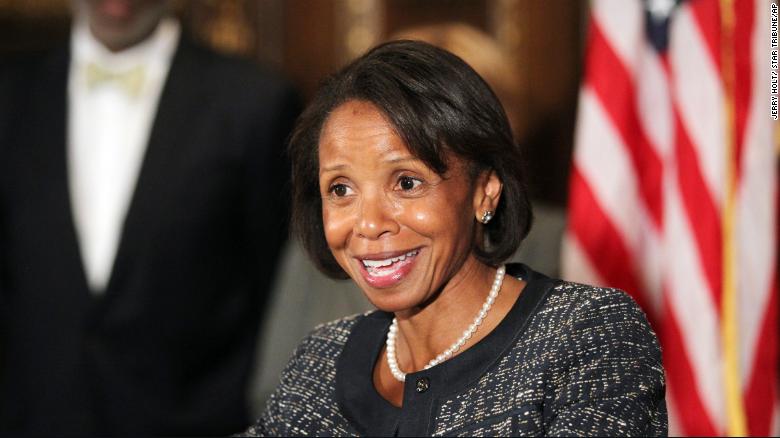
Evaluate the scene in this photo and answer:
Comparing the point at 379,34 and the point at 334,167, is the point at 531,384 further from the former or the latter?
the point at 379,34

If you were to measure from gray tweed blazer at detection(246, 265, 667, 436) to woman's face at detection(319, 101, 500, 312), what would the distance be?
137mm

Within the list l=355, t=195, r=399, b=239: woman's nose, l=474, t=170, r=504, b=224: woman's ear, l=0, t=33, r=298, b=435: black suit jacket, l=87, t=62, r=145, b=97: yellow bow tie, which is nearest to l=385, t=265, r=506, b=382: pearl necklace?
l=474, t=170, r=504, b=224: woman's ear

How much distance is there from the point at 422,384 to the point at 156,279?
1.80 metres

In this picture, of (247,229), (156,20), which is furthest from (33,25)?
(247,229)

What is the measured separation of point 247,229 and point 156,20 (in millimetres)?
705

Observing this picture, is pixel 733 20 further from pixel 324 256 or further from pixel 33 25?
pixel 33 25

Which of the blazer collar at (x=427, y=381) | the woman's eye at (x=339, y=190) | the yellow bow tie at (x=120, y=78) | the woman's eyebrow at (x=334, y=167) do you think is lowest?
the blazer collar at (x=427, y=381)

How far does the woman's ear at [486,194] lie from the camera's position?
198 cm

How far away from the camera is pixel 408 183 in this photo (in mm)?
1890

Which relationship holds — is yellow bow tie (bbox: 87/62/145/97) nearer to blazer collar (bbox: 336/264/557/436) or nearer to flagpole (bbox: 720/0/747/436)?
flagpole (bbox: 720/0/747/436)

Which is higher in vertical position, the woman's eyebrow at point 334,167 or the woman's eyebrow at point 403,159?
the woman's eyebrow at point 403,159

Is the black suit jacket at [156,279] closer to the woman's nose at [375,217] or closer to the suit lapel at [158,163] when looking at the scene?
the suit lapel at [158,163]

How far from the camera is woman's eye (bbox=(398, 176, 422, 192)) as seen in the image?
1.88 metres

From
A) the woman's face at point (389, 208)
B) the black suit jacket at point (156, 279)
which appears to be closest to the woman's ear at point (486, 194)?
the woman's face at point (389, 208)
